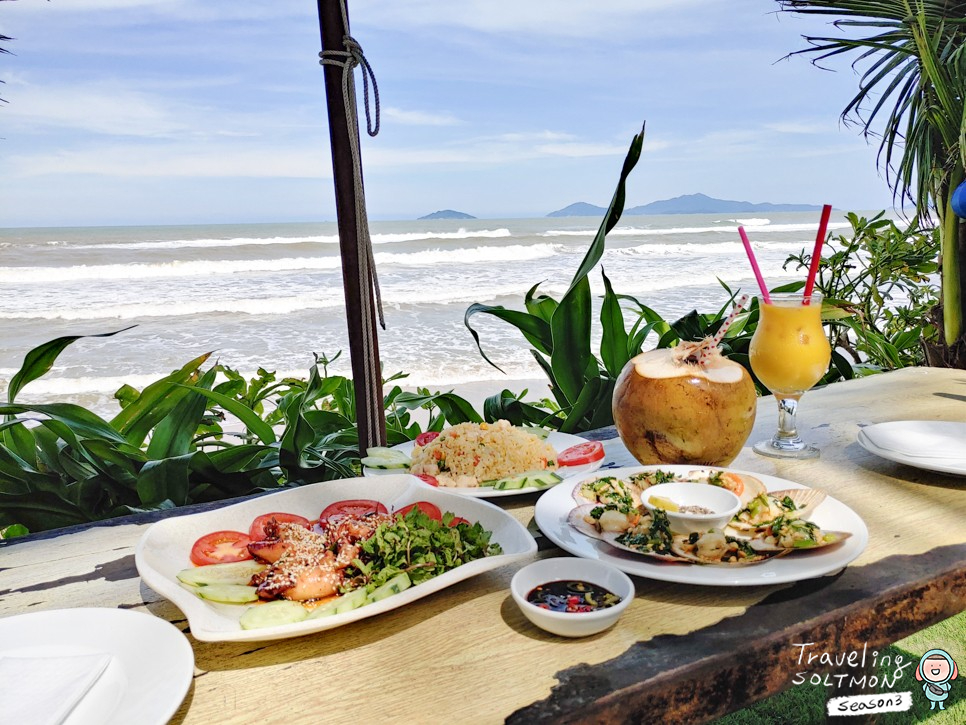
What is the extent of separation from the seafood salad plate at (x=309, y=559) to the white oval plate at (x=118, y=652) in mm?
30

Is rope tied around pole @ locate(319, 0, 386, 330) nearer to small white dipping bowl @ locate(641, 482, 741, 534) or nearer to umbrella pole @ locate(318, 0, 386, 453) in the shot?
umbrella pole @ locate(318, 0, 386, 453)

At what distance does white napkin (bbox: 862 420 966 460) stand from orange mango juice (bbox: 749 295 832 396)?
5.1 inches

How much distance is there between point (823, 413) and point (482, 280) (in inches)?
375

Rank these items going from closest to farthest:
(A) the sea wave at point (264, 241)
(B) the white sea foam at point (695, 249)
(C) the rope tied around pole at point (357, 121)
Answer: (C) the rope tied around pole at point (357, 121) → (B) the white sea foam at point (695, 249) → (A) the sea wave at point (264, 241)

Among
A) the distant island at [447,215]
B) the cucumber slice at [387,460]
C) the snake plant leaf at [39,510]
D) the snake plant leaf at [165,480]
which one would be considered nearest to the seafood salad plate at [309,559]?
the cucumber slice at [387,460]

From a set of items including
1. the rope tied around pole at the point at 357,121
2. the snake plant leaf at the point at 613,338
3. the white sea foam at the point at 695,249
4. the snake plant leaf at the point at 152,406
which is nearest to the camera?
the rope tied around pole at the point at 357,121

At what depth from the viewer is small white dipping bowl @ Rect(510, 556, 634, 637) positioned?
1.94 feet

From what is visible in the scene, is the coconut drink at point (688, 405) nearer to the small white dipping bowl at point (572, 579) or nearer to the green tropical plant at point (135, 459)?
the small white dipping bowl at point (572, 579)

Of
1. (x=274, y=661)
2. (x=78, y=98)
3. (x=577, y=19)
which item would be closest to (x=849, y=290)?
(x=274, y=661)

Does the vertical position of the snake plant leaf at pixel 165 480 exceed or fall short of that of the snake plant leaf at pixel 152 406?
it falls short

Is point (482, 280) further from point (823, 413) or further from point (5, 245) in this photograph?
point (5, 245)

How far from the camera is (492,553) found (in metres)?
0.71

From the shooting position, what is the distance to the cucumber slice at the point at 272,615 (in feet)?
1.95

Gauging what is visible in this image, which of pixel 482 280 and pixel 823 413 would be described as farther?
pixel 482 280
